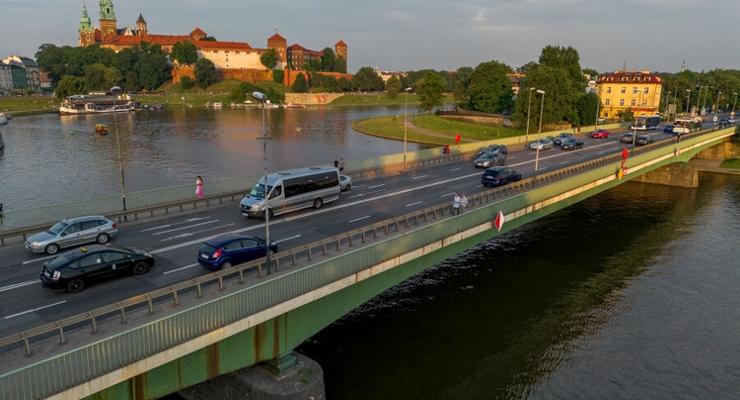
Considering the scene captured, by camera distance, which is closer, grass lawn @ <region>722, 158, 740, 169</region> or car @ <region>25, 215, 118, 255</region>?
car @ <region>25, 215, 118, 255</region>

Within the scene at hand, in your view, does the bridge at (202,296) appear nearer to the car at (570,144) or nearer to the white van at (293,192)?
the white van at (293,192)

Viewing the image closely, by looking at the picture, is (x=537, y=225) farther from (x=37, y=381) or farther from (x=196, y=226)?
(x=37, y=381)

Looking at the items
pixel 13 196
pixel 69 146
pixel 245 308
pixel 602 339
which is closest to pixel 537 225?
pixel 602 339

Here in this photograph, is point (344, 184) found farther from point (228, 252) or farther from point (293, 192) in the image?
point (228, 252)

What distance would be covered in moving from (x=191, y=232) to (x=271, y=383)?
1145cm

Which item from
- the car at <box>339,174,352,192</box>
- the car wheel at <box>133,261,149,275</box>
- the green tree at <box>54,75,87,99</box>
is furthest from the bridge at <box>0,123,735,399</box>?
the green tree at <box>54,75,87,99</box>

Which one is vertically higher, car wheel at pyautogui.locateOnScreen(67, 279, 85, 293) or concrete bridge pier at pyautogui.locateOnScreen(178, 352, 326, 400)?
car wheel at pyautogui.locateOnScreen(67, 279, 85, 293)

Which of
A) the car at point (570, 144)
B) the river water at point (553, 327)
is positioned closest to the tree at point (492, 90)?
the car at point (570, 144)

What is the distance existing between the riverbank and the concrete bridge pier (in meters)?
82.6

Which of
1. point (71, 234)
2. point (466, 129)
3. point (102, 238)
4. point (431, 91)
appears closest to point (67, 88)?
point (431, 91)

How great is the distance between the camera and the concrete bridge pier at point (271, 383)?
62.1 ft

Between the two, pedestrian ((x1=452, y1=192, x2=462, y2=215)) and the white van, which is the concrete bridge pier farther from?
pedestrian ((x1=452, y1=192, x2=462, y2=215))

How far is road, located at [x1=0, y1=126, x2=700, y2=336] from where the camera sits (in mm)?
18531

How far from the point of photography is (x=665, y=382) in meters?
25.2
